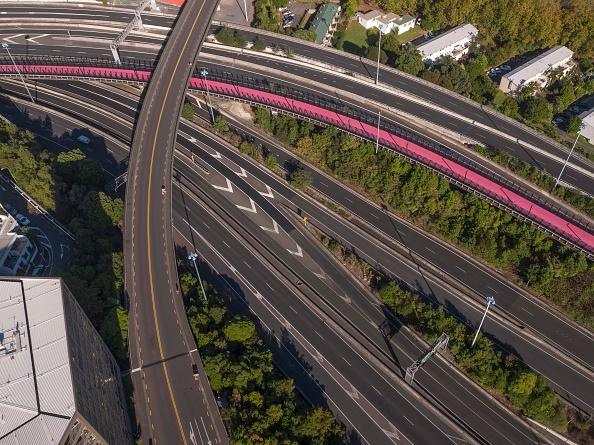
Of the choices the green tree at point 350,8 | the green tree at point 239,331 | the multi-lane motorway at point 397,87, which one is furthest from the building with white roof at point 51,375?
the green tree at point 350,8

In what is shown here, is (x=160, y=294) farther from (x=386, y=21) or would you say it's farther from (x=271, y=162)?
(x=386, y=21)

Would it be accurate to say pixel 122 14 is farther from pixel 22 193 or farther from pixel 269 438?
pixel 269 438

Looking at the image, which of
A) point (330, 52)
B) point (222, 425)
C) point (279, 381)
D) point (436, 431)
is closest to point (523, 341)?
point (436, 431)

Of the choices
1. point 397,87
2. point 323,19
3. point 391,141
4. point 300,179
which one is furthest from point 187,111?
point 323,19

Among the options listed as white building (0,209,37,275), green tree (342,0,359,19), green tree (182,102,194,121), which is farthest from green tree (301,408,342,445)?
green tree (342,0,359,19)

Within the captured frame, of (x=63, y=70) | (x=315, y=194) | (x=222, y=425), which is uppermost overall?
(x=63, y=70)

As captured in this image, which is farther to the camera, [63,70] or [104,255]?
[63,70]

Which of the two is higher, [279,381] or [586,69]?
[586,69]
